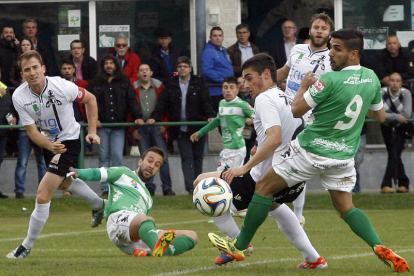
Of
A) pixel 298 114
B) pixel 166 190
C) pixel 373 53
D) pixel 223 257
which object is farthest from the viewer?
pixel 373 53

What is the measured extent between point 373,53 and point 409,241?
25.2 feet

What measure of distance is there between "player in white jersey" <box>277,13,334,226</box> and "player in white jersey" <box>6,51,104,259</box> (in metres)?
2.13

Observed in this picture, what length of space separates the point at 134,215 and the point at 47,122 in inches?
57.8

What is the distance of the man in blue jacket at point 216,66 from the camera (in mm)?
14688

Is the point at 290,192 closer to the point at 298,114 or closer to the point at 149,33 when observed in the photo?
the point at 298,114

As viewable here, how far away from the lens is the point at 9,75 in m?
14.4

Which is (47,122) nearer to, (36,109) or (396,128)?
(36,109)

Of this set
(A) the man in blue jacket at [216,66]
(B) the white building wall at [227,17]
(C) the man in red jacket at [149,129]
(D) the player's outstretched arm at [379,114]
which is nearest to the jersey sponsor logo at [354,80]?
(D) the player's outstretched arm at [379,114]

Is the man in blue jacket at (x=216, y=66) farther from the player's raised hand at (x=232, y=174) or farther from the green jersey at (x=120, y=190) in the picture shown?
the player's raised hand at (x=232, y=174)

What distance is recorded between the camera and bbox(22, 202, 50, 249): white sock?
8352 mm

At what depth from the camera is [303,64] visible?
27.7 feet


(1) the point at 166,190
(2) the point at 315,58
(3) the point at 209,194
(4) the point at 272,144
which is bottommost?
(1) the point at 166,190

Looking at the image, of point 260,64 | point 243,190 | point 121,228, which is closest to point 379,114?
point 260,64

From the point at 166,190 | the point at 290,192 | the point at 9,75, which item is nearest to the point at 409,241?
the point at 290,192
